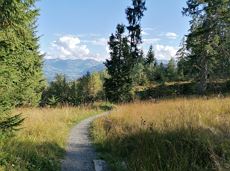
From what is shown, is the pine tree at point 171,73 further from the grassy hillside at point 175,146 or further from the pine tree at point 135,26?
the grassy hillside at point 175,146

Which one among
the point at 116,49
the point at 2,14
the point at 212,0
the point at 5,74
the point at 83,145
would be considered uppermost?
the point at 212,0

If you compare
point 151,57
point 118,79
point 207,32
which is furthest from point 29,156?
point 151,57

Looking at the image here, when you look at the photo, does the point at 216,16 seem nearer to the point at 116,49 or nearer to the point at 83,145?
the point at 116,49

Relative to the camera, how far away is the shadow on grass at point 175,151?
6.71m

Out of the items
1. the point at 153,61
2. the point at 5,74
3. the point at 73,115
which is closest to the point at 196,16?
the point at 73,115

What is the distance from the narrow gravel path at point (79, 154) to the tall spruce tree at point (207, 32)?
23.0 metres

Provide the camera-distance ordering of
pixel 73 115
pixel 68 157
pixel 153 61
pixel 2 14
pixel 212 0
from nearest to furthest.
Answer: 1. pixel 2 14
2. pixel 68 157
3. pixel 73 115
4. pixel 212 0
5. pixel 153 61

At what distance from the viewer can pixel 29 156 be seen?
27.2ft

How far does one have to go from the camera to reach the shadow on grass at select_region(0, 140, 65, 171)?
7.58 m

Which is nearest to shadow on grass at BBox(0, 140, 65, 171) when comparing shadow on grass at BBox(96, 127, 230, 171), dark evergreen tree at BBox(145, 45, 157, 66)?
shadow on grass at BBox(96, 127, 230, 171)

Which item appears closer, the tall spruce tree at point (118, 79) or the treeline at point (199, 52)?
the treeline at point (199, 52)

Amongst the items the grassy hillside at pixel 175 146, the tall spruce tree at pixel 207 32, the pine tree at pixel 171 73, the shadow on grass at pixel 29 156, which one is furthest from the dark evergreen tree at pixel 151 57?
the shadow on grass at pixel 29 156

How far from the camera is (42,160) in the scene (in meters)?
8.48

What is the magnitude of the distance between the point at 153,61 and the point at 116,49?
49895mm
